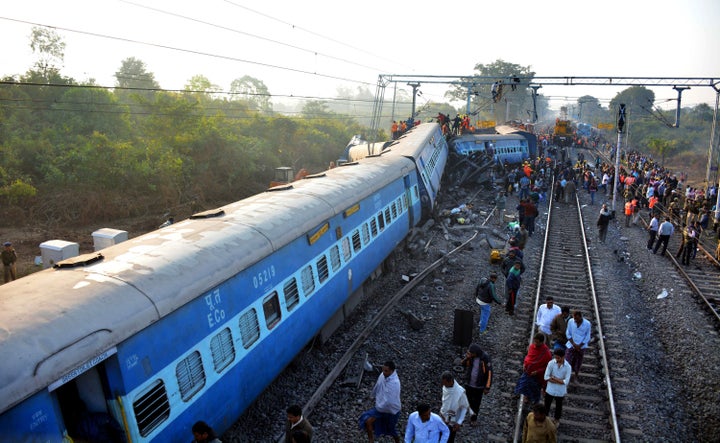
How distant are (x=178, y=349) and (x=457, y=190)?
78.6ft

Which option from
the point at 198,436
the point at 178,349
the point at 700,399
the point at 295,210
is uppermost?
the point at 295,210

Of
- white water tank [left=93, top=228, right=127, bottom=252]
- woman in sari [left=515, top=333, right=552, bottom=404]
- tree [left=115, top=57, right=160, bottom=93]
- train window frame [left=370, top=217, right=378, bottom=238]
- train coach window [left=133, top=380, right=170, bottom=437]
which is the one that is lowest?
woman in sari [left=515, top=333, right=552, bottom=404]

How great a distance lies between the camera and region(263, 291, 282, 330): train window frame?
7609 millimetres

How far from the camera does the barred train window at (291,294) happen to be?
8234 mm

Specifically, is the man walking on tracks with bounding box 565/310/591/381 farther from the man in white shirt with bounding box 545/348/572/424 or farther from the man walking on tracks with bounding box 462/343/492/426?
the man walking on tracks with bounding box 462/343/492/426

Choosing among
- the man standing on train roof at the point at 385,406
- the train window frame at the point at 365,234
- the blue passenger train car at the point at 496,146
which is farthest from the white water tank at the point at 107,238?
the blue passenger train car at the point at 496,146

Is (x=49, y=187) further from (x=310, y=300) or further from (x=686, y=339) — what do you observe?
(x=686, y=339)

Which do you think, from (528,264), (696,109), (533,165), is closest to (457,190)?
(533,165)

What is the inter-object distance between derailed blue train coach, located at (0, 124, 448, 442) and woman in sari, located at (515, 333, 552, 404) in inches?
150

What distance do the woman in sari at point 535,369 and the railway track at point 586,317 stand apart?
0.35 m

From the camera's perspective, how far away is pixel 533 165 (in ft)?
108

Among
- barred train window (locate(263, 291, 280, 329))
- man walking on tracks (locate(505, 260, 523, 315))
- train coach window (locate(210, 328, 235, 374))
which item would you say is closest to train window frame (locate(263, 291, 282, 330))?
barred train window (locate(263, 291, 280, 329))

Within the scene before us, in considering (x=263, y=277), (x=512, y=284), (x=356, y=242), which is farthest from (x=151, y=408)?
(x=512, y=284)

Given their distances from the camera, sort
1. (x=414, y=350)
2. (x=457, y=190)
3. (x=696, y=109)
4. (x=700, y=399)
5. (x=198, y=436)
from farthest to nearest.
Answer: (x=696, y=109) → (x=457, y=190) → (x=414, y=350) → (x=700, y=399) → (x=198, y=436)
